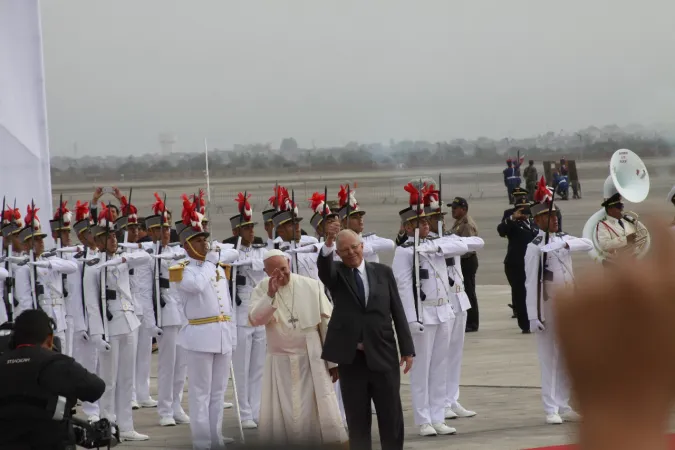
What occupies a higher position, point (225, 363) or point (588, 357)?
point (588, 357)

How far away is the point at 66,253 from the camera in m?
10.9

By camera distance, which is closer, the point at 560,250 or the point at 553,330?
the point at 553,330

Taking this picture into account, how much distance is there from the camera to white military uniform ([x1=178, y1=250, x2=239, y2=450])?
8695 mm

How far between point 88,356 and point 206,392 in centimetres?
200

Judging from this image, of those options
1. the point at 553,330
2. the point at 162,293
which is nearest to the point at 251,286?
the point at 162,293

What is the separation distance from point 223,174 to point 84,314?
24762 mm

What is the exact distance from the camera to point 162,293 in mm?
10891

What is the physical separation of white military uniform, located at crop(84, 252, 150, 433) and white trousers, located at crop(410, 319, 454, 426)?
235 cm

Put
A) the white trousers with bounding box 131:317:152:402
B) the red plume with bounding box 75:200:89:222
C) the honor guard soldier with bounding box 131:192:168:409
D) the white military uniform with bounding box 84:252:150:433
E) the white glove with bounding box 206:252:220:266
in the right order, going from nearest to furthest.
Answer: the white glove with bounding box 206:252:220:266 < the white military uniform with bounding box 84:252:150:433 < the honor guard soldier with bounding box 131:192:168:409 < the white trousers with bounding box 131:317:152:402 < the red plume with bounding box 75:200:89:222

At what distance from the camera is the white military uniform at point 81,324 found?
33.7ft

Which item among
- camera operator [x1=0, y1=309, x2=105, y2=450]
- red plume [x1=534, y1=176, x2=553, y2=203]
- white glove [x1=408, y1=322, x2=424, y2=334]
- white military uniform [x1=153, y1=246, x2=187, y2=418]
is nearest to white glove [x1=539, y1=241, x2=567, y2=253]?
red plume [x1=534, y1=176, x2=553, y2=203]

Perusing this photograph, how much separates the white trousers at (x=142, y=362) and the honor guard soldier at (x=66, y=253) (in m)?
0.61

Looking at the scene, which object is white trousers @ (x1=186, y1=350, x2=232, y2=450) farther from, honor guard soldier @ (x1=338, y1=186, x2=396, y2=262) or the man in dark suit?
honor guard soldier @ (x1=338, y1=186, x2=396, y2=262)

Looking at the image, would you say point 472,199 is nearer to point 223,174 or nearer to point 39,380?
point 223,174
